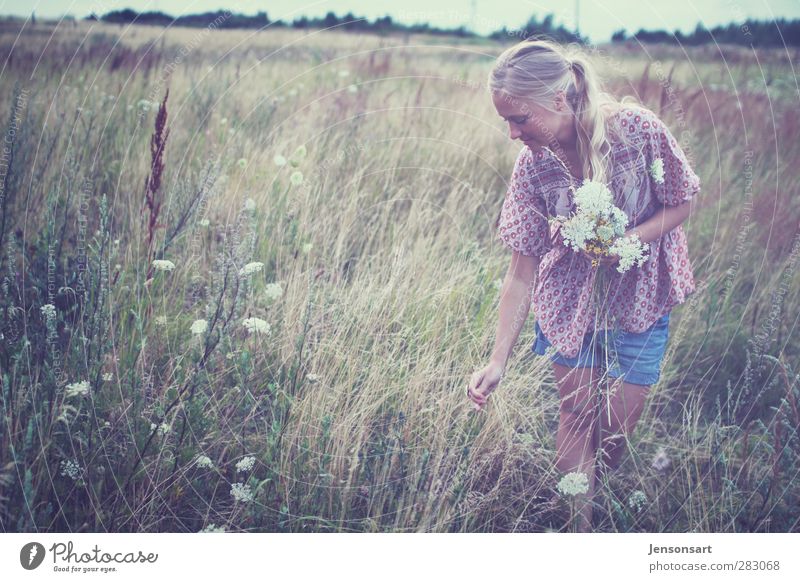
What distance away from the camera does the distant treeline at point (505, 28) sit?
77.7 inches

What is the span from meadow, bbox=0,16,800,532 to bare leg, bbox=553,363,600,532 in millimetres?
63

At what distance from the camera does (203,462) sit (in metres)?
1.65

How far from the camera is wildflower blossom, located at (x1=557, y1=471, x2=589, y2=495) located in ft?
5.61

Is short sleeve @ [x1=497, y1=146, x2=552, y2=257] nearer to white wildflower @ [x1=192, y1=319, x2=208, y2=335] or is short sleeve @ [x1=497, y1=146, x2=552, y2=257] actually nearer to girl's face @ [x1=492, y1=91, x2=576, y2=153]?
girl's face @ [x1=492, y1=91, x2=576, y2=153]

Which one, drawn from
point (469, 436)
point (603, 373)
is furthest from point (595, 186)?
point (469, 436)

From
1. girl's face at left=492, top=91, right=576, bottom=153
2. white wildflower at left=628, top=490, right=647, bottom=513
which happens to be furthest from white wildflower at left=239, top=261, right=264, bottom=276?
white wildflower at left=628, top=490, right=647, bottom=513

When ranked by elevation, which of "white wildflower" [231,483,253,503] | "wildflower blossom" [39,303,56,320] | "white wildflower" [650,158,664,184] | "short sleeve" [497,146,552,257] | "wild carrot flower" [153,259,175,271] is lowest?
"white wildflower" [231,483,253,503]

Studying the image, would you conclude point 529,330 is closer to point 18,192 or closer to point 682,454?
point 682,454

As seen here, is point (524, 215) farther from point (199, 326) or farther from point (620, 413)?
point (199, 326)

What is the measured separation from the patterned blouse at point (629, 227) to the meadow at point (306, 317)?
298 mm
